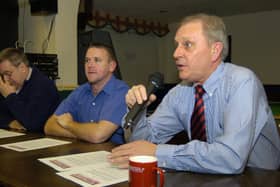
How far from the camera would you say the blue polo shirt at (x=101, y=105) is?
6.43ft

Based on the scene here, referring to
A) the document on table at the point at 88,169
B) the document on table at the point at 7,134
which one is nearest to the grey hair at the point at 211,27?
the document on table at the point at 88,169

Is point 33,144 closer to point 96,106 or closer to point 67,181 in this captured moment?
point 96,106

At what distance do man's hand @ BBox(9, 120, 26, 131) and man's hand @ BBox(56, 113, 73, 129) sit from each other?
0.36m

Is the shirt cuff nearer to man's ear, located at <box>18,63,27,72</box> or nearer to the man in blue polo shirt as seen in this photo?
the man in blue polo shirt

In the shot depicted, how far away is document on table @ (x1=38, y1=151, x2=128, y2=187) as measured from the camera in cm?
108

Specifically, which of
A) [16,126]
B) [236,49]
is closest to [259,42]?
[236,49]

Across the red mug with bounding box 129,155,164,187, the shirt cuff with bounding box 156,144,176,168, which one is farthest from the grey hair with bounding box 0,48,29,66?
the red mug with bounding box 129,155,164,187

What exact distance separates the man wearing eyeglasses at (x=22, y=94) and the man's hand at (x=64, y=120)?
31cm

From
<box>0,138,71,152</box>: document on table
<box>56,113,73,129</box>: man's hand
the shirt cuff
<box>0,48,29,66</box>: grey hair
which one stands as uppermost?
<box>0,48,29,66</box>: grey hair

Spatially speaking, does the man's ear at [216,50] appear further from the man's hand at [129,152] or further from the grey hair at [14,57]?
the grey hair at [14,57]

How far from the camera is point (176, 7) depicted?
21.4 ft

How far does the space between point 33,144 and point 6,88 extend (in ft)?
3.04

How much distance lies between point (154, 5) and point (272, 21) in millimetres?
2438

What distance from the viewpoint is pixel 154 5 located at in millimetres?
6277
